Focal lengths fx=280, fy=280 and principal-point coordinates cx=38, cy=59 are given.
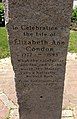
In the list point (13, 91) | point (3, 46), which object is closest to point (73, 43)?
point (3, 46)

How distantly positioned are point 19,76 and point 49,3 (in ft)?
4.12

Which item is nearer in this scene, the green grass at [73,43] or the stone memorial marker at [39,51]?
the stone memorial marker at [39,51]

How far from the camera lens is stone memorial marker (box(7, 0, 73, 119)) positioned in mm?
3320

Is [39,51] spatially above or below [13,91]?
above

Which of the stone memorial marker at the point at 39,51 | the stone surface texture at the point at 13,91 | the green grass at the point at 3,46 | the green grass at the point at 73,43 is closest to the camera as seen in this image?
the stone memorial marker at the point at 39,51

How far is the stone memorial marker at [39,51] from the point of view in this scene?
3320 mm

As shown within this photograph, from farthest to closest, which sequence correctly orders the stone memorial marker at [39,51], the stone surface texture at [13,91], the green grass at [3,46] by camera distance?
the green grass at [3,46] < the stone surface texture at [13,91] < the stone memorial marker at [39,51]

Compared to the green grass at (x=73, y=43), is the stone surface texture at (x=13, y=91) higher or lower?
lower

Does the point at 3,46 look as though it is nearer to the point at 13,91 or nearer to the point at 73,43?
the point at 73,43

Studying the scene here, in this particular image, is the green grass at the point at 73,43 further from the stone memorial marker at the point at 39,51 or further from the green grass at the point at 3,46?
the stone memorial marker at the point at 39,51

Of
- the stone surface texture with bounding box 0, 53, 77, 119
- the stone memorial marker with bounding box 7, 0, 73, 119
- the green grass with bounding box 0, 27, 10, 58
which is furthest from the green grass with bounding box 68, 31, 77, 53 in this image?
the stone memorial marker with bounding box 7, 0, 73, 119

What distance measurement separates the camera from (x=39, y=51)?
373 cm

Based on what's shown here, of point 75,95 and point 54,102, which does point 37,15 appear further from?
point 75,95

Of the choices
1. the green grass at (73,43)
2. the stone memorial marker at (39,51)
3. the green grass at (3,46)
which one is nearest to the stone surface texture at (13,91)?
the green grass at (3,46)
